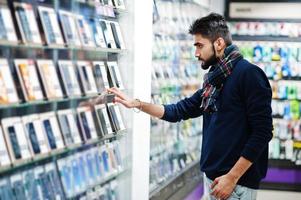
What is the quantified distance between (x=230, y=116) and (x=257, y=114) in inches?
8.1

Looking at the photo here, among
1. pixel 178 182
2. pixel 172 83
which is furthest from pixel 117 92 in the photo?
pixel 178 182

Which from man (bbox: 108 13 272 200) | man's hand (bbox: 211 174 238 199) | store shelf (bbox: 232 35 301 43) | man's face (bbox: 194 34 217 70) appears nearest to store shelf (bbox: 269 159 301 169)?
store shelf (bbox: 232 35 301 43)

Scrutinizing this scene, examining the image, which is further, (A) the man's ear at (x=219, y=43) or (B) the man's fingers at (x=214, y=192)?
(A) the man's ear at (x=219, y=43)

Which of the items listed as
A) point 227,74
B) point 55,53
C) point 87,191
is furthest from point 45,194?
point 227,74

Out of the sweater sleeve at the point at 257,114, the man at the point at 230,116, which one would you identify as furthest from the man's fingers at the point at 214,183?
the sweater sleeve at the point at 257,114

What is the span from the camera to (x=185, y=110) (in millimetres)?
3387

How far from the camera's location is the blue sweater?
2709mm

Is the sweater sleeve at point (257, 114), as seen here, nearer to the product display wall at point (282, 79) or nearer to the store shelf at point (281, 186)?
the product display wall at point (282, 79)

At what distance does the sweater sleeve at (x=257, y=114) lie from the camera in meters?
2.69

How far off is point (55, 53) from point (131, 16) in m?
1.04

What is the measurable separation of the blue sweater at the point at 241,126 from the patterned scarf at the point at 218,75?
33 mm

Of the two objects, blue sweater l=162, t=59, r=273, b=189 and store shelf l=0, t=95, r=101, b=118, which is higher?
store shelf l=0, t=95, r=101, b=118

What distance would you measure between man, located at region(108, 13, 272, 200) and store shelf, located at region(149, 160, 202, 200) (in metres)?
1.59

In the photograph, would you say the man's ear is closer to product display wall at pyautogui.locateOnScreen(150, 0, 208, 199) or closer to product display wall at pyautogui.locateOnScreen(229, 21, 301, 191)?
product display wall at pyautogui.locateOnScreen(150, 0, 208, 199)
